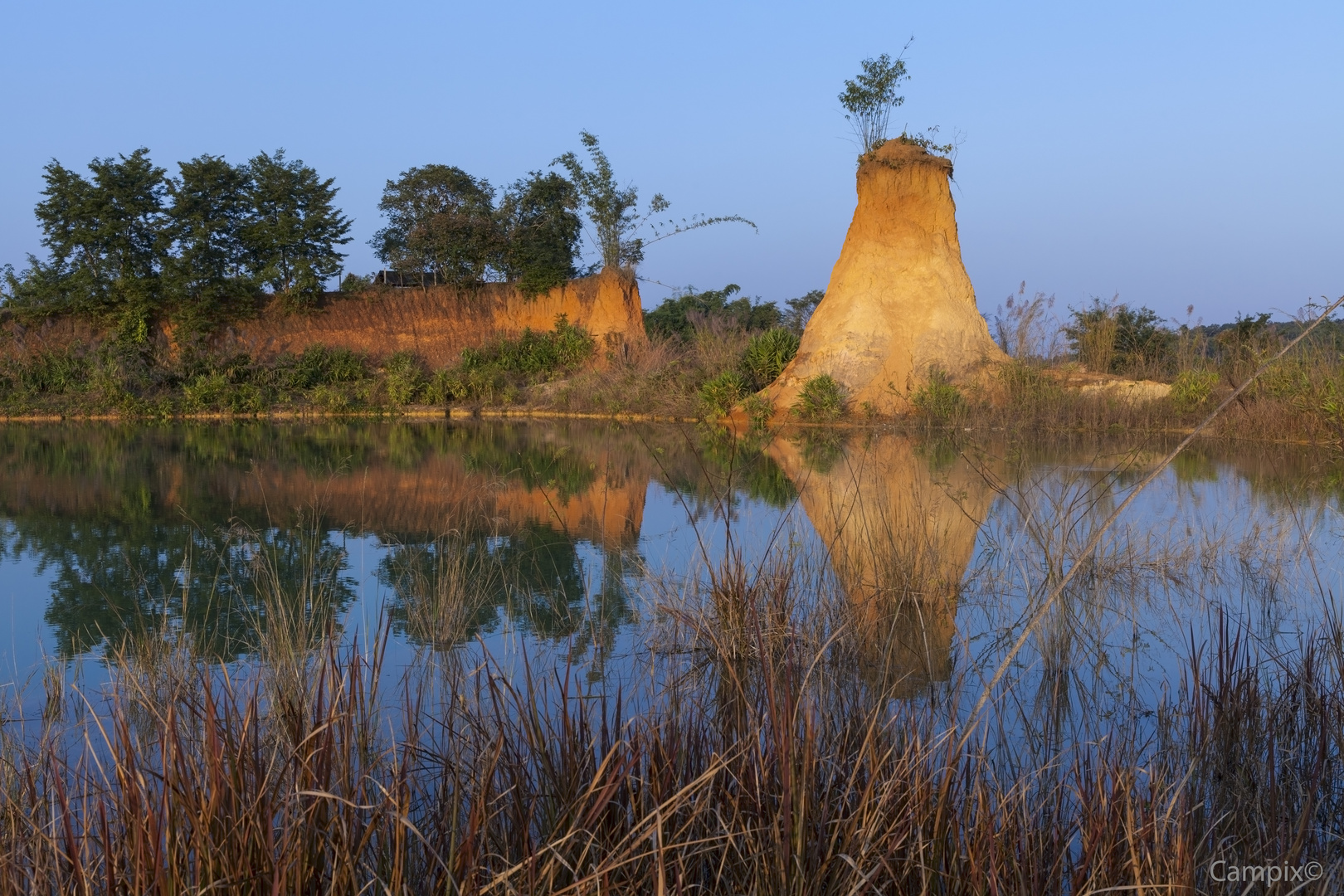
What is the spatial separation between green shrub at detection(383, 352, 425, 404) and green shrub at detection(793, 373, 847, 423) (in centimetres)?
1106

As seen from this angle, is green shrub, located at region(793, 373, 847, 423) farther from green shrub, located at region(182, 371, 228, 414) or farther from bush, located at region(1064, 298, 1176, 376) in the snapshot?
green shrub, located at region(182, 371, 228, 414)

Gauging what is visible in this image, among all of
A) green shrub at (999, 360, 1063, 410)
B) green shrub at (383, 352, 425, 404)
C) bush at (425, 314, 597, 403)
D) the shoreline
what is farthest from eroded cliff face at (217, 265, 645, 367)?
green shrub at (999, 360, 1063, 410)

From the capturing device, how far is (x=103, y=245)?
27000mm

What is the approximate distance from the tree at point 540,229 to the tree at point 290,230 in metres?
4.45

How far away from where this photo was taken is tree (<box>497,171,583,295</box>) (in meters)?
29.3

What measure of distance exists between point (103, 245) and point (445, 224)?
848 cm

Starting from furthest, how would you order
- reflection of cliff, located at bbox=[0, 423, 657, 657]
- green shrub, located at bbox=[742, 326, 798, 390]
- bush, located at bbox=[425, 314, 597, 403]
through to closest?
bush, located at bbox=[425, 314, 597, 403], green shrub, located at bbox=[742, 326, 798, 390], reflection of cliff, located at bbox=[0, 423, 657, 657]

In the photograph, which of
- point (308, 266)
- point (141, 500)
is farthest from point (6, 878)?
point (308, 266)

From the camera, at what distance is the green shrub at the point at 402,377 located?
2609 centimetres

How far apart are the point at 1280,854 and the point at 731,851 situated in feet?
3.91

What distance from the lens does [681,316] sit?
36.6 metres

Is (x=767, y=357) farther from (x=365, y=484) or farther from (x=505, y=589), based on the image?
(x=505, y=589)

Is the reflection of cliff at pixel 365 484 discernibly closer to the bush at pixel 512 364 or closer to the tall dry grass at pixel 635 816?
the tall dry grass at pixel 635 816

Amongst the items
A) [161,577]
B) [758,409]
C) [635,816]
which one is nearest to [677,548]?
[161,577]
